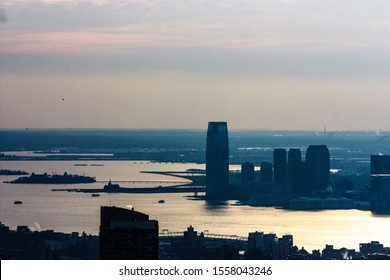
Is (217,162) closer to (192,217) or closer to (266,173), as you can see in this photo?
(266,173)

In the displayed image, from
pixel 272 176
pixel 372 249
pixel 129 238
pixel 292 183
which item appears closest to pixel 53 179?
pixel 272 176

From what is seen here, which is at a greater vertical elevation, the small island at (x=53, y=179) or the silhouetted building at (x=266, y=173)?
the silhouetted building at (x=266, y=173)

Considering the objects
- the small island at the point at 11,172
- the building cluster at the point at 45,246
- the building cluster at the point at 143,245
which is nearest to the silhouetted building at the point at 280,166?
the small island at the point at 11,172

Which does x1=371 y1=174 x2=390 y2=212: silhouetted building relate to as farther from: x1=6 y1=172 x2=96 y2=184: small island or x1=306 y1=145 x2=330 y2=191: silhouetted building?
x1=6 y1=172 x2=96 y2=184: small island

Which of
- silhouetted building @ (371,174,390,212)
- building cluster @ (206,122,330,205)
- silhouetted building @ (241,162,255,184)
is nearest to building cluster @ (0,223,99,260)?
silhouetted building @ (371,174,390,212)

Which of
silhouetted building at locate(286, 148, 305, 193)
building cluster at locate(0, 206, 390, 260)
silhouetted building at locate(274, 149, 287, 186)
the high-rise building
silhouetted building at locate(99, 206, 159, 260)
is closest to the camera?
silhouetted building at locate(99, 206, 159, 260)

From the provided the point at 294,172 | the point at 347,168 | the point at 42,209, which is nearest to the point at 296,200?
the point at 294,172

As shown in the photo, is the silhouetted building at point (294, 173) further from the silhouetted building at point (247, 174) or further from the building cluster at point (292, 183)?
the silhouetted building at point (247, 174)
